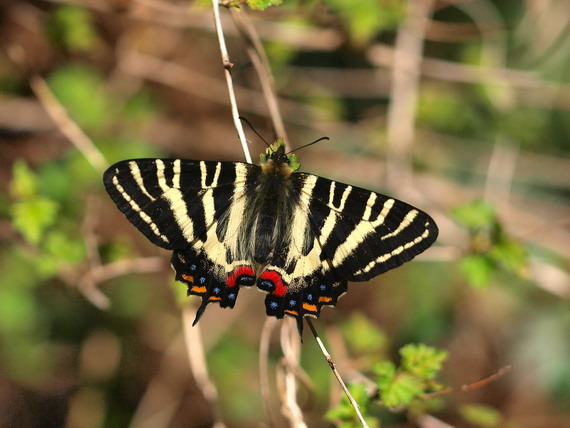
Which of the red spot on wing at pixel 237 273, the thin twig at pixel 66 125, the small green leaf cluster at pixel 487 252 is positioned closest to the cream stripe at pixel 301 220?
the red spot on wing at pixel 237 273

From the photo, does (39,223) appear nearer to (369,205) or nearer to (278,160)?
(278,160)

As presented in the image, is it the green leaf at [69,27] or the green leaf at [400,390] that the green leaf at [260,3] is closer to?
the green leaf at [400,390]

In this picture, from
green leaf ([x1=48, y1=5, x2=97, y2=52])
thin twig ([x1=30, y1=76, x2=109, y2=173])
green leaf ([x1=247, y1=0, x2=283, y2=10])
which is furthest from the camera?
green leaf ([x1=48, y1=5, x2=97, y2=52])

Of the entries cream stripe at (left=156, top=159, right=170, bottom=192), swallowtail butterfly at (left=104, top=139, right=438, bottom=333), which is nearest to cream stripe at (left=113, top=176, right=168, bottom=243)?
swallowtail butterfly at (left=104, top=139, right=438, bottom=333)

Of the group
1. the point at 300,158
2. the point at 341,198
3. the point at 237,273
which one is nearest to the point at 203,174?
the point at 237,273

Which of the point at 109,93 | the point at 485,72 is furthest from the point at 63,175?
the point at 485,72

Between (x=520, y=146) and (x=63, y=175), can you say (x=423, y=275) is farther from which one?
(x=63, y=175)

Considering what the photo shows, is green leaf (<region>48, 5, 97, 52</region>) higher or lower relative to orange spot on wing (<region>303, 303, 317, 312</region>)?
higher

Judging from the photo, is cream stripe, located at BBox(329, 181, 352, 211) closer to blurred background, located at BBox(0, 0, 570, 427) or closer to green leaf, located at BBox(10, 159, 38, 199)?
blurred background, located at BBox(0, 0, 570, 427)
